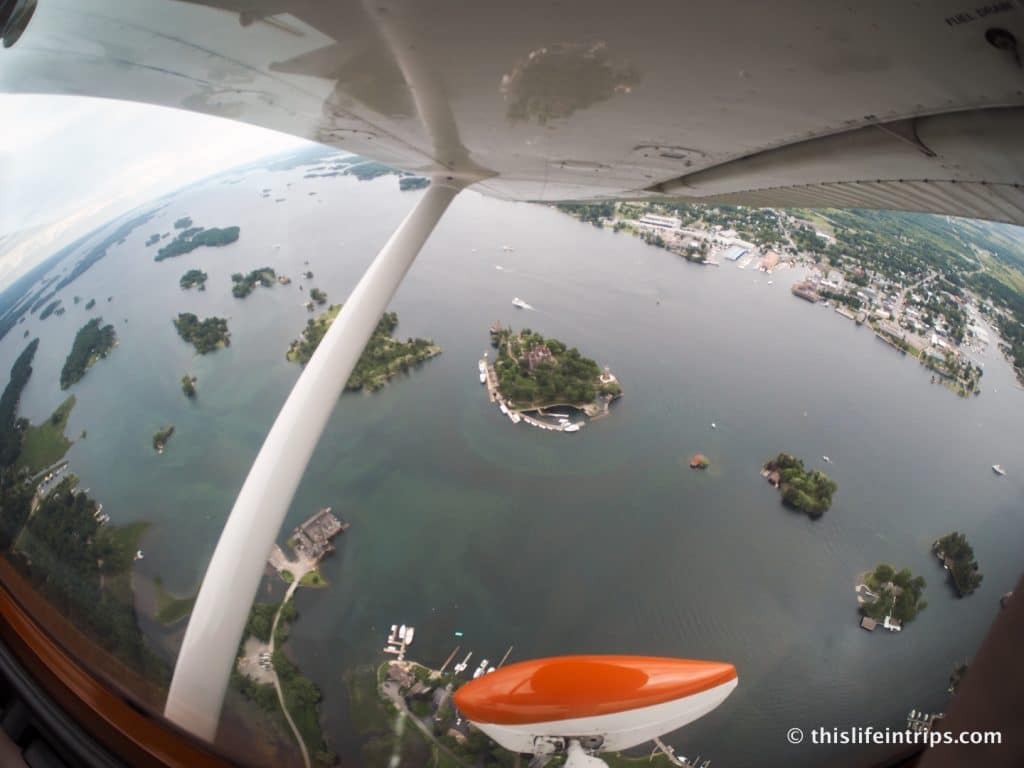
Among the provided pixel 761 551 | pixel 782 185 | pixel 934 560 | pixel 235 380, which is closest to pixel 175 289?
pixel 235 380

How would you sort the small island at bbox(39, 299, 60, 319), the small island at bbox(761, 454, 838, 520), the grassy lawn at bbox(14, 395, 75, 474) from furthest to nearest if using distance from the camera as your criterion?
the small island at bbox(761, 454, 838, 520) → the small island at bbox(39, 299, 60, 319) → the grassy lawn at bbox(14, 395, 75, 474)

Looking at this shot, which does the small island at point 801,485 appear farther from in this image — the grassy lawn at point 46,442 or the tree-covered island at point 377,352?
the grassy lawn at point 46,442

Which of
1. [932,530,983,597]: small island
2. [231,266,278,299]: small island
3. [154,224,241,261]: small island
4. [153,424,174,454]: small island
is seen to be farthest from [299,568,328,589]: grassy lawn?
[932,530,983,597]: small island

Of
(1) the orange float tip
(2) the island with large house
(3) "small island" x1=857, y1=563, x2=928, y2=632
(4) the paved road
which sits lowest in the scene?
(4) the paved road

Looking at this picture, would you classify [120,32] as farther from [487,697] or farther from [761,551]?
[761,551]

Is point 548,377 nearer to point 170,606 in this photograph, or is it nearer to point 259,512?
point 170,606

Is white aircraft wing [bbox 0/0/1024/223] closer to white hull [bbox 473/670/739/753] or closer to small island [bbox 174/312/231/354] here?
white hull [bbox 473/670/739/753]

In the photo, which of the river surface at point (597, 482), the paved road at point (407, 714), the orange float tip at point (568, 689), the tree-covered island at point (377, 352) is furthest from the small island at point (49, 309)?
the tree-covered island at point (377, 352)
